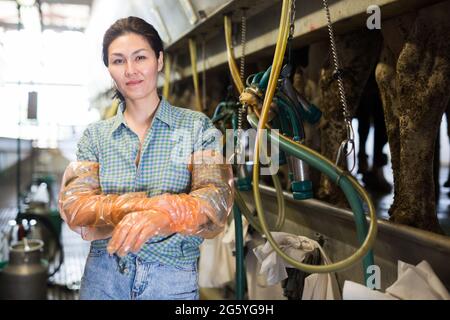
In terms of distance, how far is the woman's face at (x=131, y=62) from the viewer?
0.80 metres

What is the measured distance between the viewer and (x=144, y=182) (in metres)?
0.83

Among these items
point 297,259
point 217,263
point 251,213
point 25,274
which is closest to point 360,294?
point 297,259

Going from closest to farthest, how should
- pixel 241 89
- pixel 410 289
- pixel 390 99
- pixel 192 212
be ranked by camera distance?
pixel 192 212 < pixel 410 289 < pixel 241 89 < pixel 390 99

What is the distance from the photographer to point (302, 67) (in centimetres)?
185

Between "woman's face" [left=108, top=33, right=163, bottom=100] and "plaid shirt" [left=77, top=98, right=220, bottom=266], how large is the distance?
73 millimetres

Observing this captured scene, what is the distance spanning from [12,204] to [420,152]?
172cm

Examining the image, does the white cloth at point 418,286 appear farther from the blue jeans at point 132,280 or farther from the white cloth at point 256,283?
the white cloth at point 256,283

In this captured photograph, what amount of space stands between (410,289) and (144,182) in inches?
20.5

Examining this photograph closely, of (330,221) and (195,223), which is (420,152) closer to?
(330,221)

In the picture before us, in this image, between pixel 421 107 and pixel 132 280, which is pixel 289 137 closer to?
pixel 421 107

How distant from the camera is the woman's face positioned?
31.3 inches

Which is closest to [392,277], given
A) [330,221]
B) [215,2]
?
[330,221]

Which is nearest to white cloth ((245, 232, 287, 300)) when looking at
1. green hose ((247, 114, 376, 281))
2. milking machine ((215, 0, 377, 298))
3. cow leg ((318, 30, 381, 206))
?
cow leg ((318, 30, 381, 206))

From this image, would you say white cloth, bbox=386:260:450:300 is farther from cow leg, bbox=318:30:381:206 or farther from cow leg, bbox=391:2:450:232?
cow leg, bbox=318:30:381:206
